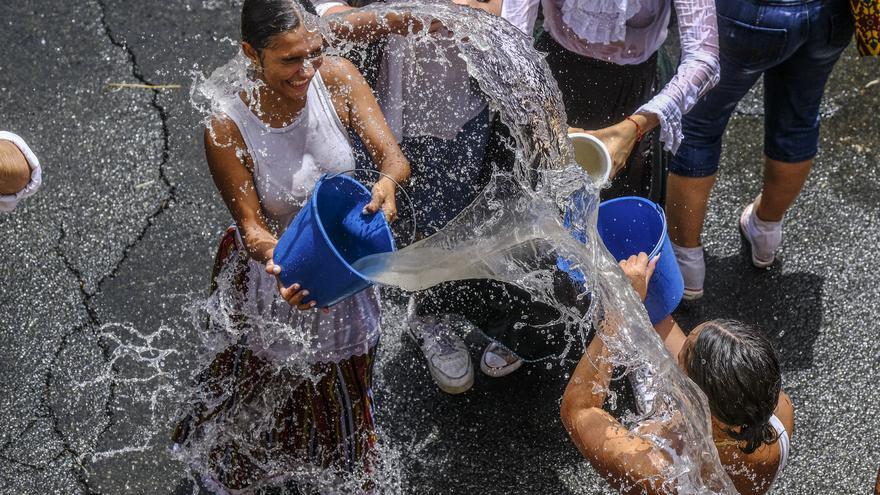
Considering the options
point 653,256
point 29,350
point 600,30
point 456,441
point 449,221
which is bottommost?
point 456,441

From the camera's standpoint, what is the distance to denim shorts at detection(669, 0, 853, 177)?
312cm

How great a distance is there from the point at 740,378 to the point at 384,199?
3.25 feet

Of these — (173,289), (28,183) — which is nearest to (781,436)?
(28,183)

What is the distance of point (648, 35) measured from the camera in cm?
300

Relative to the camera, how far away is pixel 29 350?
135 inches

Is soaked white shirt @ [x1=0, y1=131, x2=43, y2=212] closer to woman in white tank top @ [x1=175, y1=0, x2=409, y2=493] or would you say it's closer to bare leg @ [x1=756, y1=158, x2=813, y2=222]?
woman in white tank top @ [x1=175, y1=0, x2=409, y2=493]

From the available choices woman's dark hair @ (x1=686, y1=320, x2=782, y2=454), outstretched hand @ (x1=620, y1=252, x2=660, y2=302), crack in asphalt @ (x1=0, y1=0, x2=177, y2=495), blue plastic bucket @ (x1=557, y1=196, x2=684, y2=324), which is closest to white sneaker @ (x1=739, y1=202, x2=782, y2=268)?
blue plastic bucket @ (x1=557, y1=196, x2=684, y2=324)

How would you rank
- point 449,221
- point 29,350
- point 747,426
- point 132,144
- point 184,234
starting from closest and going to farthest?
point 747,426 < point 449,221 < point 29,350 < point 184,234 < point 132,144

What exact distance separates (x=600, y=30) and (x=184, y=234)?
1773mm

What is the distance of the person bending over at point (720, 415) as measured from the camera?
2.20 m

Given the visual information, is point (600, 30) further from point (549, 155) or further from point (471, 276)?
point (471, 276)

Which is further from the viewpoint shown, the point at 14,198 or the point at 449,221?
the point at 449,221

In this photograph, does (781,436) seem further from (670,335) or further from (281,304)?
(281,304)

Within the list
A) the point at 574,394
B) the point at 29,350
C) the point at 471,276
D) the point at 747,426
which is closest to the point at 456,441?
the point at 471,276
